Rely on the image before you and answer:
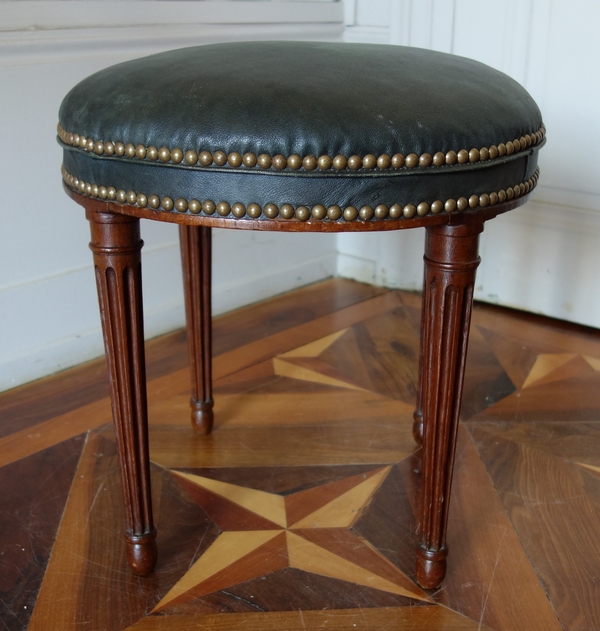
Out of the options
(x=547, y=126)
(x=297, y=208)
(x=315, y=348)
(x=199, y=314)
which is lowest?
(x=315, y=348)

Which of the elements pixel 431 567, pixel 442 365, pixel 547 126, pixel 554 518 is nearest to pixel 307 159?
pixel 442 365

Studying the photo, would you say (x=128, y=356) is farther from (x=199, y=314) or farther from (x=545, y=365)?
(x=545, y=365)

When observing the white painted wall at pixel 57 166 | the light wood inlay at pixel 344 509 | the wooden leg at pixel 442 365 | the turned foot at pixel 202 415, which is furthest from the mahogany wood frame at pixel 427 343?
the white painted wall at pixel 57 166

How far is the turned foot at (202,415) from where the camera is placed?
2.86ft

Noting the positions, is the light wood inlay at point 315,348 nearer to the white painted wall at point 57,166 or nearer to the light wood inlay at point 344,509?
the white painted wall at point 57,166

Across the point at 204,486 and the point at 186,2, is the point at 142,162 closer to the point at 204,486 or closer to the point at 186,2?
the point at 204,486

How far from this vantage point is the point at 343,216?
0.48m

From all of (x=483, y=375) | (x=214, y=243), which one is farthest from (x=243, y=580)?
(x=214, y=243)

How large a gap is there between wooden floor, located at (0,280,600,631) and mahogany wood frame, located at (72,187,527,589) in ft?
0.16

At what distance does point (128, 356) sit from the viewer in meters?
0.59

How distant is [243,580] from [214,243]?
2.17 ft

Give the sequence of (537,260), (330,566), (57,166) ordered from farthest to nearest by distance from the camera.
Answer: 1. (537,260)
2. (57,166)
3. (330,566)

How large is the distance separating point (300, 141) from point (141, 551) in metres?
0.39

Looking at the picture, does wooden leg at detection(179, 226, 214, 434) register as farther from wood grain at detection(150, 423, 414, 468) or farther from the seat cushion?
the seat cushion
